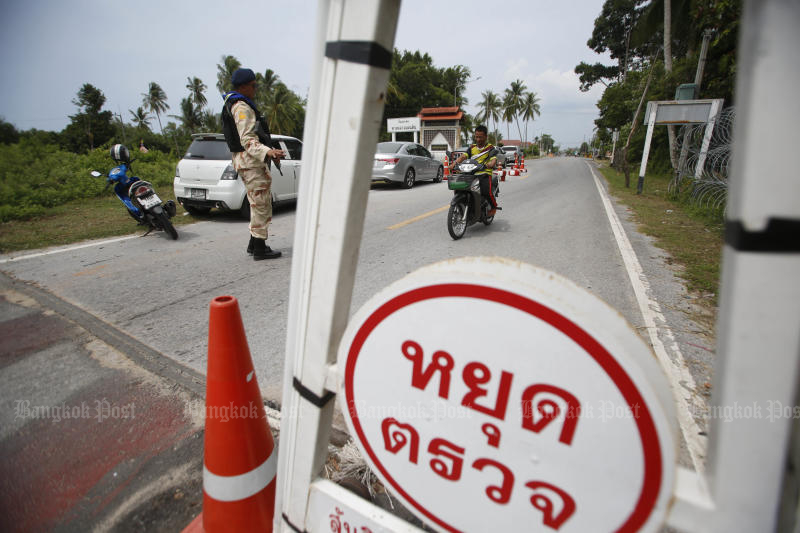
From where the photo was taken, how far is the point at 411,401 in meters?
0.87

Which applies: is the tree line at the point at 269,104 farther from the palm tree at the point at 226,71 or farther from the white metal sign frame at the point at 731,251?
the white metal sign frame at the point at 731,251

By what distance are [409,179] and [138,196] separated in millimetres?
8001

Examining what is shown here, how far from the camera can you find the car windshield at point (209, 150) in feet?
21.9

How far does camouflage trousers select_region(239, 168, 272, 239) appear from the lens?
4.55 meters

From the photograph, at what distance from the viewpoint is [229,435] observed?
1369 millimetres

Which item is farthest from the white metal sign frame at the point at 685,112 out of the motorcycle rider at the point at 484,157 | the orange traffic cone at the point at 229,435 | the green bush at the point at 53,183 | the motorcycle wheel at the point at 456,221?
the green bush at the point at 53,183

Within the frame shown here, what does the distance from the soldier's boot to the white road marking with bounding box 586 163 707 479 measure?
4.09 m

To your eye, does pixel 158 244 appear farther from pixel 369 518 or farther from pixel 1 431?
pixel 369 518

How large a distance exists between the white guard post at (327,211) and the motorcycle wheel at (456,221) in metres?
4.65

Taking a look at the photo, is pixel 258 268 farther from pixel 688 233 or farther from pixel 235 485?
pixel 688 233

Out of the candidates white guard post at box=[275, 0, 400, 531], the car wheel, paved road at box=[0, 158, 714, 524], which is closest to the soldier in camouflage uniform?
paved road at box=[0, 158, 714, 524]

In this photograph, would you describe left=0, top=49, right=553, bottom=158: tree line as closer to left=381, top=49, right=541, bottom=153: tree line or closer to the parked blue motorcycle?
left=381, top=49, right=541, bottom=153: tree line

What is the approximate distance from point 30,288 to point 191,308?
6.51ft

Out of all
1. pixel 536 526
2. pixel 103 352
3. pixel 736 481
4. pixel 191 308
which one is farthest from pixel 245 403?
pixel 191 308
